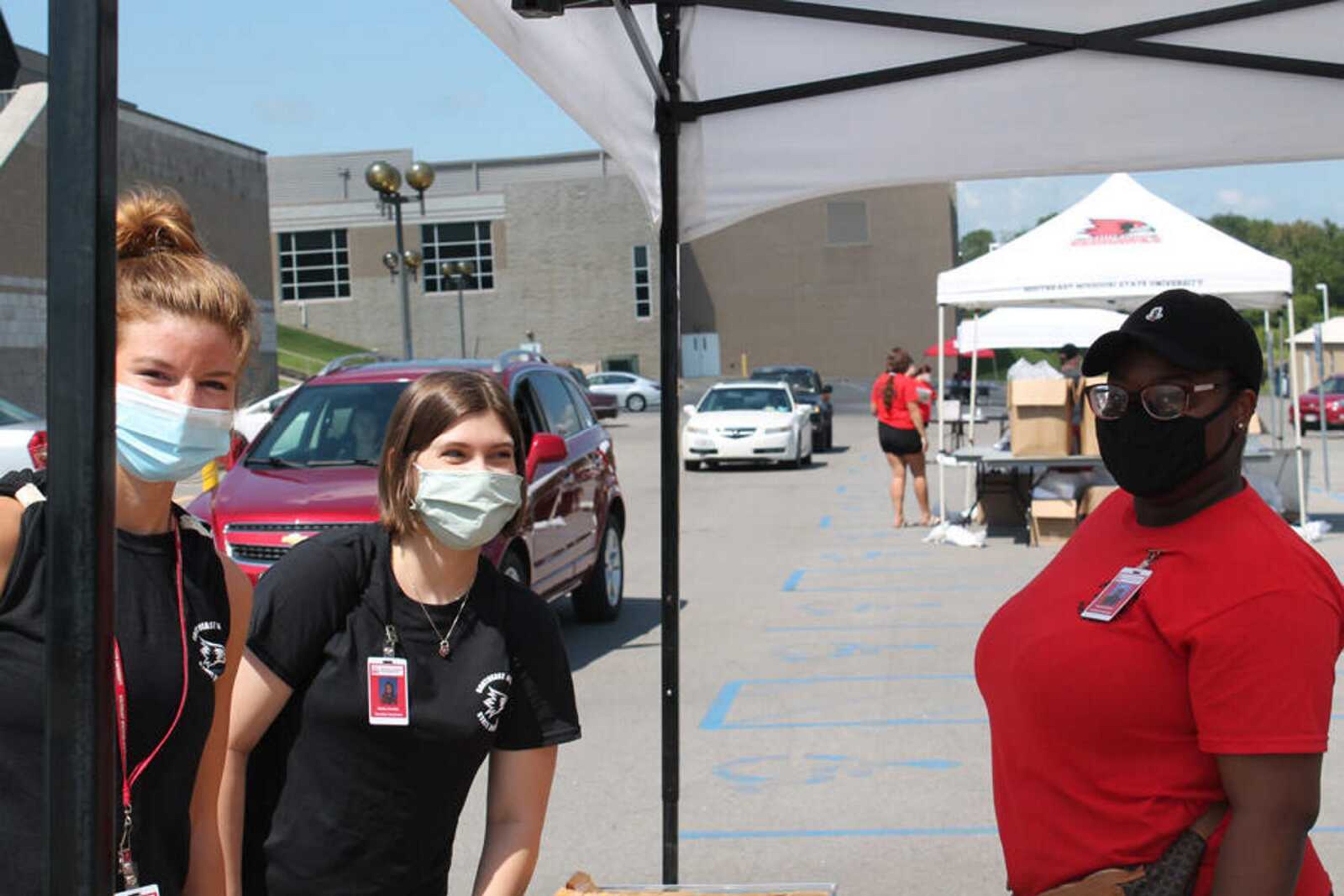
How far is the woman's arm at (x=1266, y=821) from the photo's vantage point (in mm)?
2170

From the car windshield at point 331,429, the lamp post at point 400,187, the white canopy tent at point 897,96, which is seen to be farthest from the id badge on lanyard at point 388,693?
the lamp post at point 400,187

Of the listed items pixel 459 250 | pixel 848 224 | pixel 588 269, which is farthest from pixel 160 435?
pixel 848 224

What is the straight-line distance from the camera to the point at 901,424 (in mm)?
16297

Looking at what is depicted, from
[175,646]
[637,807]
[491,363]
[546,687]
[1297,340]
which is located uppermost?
[1297,340]

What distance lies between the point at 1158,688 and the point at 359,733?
1.41 metres

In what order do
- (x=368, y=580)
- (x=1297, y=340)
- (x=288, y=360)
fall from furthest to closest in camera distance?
(x=288, y=360)
(x=1297, y=340)
(x=368, y=580)

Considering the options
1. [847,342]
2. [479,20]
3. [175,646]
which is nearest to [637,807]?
[479,20]

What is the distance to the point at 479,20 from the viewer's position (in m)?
3.26

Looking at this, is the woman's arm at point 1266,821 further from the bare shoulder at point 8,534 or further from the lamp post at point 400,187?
the lamp post at point 400,187

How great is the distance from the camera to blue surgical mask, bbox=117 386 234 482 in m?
1.88

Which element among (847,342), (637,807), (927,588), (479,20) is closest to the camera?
(479,20)

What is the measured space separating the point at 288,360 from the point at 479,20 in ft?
218

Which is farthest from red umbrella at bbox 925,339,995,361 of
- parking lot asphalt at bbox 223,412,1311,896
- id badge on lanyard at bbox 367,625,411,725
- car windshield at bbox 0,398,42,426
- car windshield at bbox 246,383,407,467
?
id badge on lanyard at bbox 367,625,411,725

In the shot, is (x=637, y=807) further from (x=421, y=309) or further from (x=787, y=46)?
(x=421, y=309)
